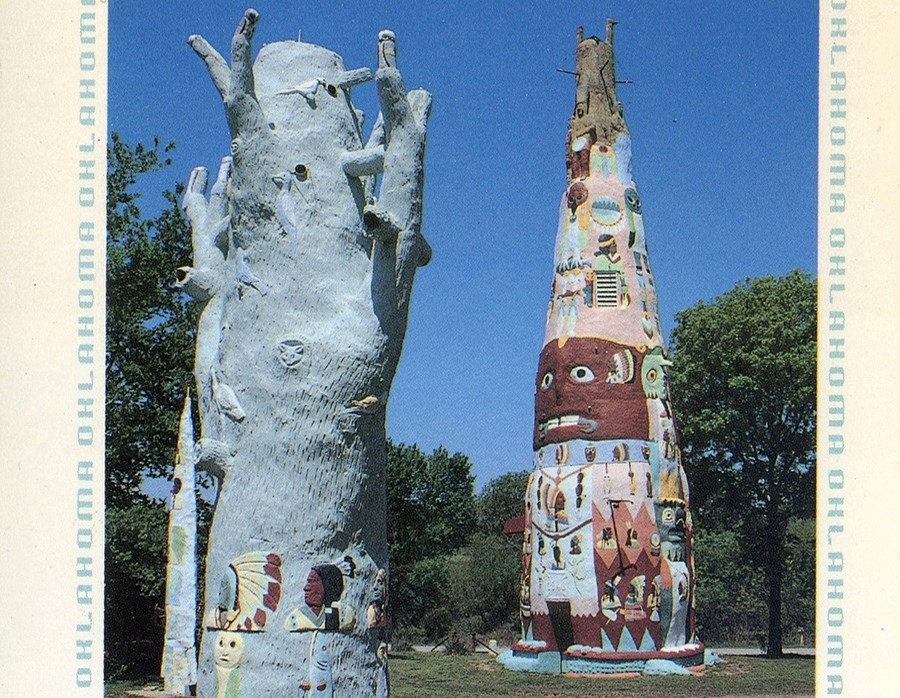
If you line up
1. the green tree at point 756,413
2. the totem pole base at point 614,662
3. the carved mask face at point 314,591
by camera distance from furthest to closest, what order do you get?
the green tree at point 756,413 → the totem pole base at point 614,662 → the carved mask face at point 314,591

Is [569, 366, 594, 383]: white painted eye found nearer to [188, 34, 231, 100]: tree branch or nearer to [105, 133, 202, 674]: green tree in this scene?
[105, 133, 202, 674]: green tree

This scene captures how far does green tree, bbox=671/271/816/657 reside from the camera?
22.4m

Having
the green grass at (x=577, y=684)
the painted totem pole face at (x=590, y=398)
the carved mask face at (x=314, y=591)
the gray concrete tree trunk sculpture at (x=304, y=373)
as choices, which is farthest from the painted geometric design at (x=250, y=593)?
the painted totem pole face at (x=590, y=398)

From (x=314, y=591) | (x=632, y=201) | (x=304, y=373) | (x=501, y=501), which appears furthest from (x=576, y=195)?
(x=501, y=501)

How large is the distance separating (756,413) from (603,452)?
6.71 meters

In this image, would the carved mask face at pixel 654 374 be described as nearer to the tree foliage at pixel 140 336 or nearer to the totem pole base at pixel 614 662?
the totem pole base at pixel 614 662

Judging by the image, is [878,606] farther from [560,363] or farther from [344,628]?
[560,363]

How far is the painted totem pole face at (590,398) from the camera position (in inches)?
692

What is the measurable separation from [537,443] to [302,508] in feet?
41.9

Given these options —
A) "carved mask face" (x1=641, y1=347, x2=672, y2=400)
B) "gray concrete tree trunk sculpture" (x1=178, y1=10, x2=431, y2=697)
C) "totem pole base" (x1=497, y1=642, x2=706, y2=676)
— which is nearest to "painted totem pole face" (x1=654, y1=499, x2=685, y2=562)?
"totem pole base" (x1=497, y1=642, x2=706, y2=676)

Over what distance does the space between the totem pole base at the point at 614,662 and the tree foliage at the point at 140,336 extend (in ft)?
22.1

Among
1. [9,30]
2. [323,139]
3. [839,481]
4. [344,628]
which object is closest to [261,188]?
[323,139]

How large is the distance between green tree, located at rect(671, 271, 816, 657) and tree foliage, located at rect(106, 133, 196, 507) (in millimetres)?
10809

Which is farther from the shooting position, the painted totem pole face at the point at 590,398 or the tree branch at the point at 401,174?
the painted totem pole face at the point at 590,398
